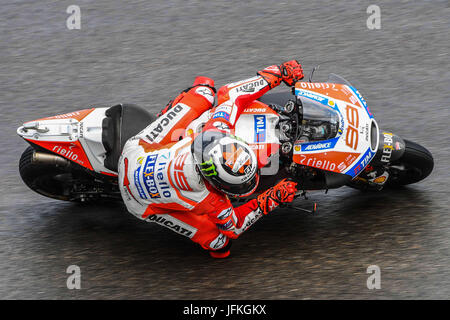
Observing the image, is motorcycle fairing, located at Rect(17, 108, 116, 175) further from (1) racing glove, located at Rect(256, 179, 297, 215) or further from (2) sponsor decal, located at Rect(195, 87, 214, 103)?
(1) racing glove, located at Rect(256, 179, 297, 215)

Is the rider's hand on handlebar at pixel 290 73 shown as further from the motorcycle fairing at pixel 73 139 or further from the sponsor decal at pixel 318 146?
the motorcycle fairing at pixel 73 139

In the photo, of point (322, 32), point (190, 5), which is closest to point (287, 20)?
point (322, 32)

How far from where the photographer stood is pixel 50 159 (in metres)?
6.38

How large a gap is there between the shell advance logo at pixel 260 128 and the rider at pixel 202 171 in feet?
0.52

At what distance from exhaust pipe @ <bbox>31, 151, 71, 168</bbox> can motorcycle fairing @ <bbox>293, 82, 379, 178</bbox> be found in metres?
2.00

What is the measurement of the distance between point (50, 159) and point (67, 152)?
0.67 ft

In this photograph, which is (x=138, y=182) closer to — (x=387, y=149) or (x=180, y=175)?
(x=180, y=175)

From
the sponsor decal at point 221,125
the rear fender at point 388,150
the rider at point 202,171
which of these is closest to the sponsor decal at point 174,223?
the rider at point 202,171

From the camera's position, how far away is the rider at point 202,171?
529 centimetres

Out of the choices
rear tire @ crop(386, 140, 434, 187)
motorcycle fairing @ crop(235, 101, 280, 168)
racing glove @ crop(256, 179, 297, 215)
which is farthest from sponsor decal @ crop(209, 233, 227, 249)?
rear tire @ crop(386, 140, 434, 187)

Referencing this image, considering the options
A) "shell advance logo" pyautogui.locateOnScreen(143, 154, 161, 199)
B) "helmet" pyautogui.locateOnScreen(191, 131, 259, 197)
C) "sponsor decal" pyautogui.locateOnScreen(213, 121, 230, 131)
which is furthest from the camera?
"sponsor decal" pyautogui.locateOnScreen(213, 121, 230, 131)

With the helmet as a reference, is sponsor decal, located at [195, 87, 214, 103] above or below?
above

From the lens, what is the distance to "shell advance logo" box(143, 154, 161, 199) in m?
5.61

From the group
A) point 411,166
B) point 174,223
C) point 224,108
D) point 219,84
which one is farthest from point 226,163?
point 219,84
